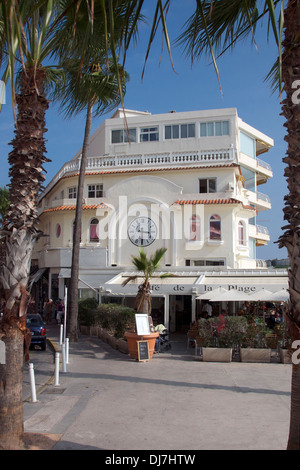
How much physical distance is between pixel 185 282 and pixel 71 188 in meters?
13.1

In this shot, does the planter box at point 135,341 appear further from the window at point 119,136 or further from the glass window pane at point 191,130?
the window at point 119,136

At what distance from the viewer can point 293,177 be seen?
206 inches

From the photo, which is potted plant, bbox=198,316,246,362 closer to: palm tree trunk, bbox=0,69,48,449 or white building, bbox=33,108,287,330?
white building, bbox=33,108,287,330

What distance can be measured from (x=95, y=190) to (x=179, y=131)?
27.4 ft

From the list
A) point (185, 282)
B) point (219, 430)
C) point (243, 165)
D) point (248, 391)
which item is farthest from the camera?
point (243, 165)

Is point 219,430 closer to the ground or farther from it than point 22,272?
closer to the ground

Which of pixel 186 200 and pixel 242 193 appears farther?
pixel 242 193

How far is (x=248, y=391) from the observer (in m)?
10.4

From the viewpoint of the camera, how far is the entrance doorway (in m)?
26.7

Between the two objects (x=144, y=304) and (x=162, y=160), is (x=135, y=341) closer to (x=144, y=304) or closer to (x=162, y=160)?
(x=144, y=304)

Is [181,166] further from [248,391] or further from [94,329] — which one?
[248,391]

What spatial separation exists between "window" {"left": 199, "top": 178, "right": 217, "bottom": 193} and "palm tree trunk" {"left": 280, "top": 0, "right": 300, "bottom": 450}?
72.1ft

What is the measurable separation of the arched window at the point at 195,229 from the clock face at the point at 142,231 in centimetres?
229

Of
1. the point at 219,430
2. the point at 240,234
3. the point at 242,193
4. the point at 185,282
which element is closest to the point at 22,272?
the point at 219,430
